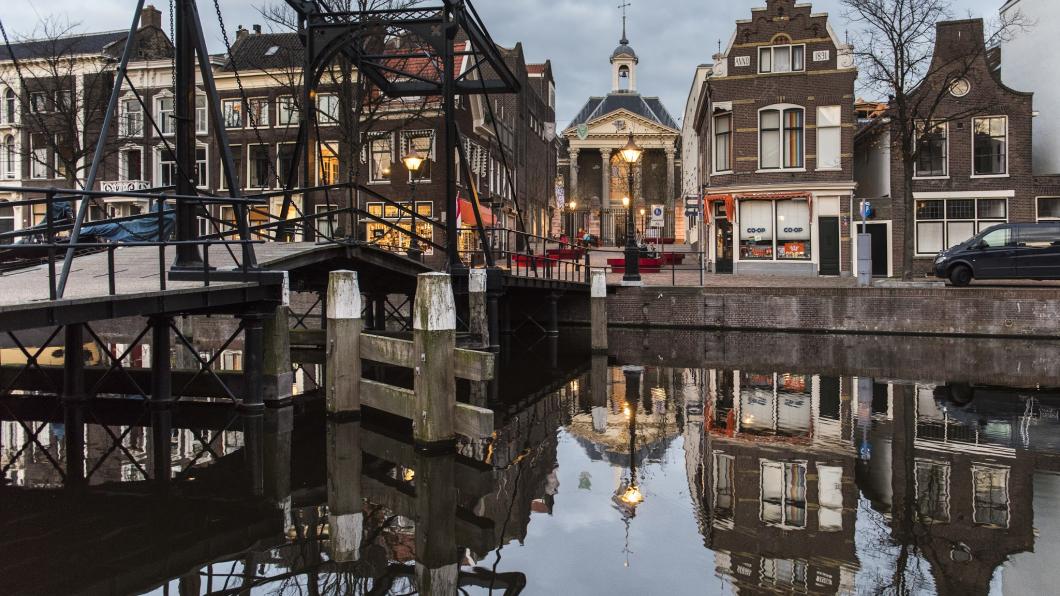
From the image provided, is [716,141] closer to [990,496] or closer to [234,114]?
[234,114]

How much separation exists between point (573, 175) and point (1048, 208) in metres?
39.7

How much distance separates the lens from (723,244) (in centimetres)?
3105

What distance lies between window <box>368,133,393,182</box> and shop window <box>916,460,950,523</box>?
28.1 meters

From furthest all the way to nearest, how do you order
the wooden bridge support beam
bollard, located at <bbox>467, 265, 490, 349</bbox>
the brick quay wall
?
the brick quay wall → bollard, located at <bbox>467, 265, 490, 349</bbox> → the wooden bridge support beam

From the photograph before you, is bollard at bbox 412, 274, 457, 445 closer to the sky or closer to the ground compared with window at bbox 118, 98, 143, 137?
closer to the ground

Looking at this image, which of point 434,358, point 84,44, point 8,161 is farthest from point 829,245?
point 8,161

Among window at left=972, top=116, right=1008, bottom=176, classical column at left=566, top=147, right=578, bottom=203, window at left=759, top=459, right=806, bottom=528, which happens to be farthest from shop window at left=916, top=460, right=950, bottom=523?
classical column at left=566, top=147, right=578, bottom=203

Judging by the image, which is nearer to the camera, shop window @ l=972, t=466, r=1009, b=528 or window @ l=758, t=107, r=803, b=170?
shop window @ l=972, t=466, r=1009, b=528

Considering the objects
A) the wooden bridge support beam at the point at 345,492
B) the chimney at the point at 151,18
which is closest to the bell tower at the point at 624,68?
the chimney at the point at 151,18

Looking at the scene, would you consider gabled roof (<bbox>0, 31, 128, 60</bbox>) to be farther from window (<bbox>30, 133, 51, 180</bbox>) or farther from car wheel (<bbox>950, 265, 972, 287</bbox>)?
car wheel (<bbox>950, 265, 972, 287</bbox>)

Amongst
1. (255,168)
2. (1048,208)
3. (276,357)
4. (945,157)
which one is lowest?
(276,357)

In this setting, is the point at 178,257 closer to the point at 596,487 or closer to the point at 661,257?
the point at 596,487

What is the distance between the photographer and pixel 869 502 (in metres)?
7.86

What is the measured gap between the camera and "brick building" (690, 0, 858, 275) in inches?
1127
